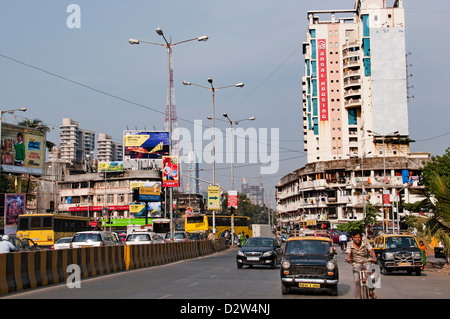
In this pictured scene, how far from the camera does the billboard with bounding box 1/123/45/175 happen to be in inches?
2108

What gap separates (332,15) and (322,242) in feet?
331

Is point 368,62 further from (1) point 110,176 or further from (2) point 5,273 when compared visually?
(2) point 5,273

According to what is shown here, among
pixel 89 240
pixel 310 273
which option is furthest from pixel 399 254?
pixel 89 240

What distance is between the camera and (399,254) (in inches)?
838

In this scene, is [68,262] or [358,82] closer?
[68,262]

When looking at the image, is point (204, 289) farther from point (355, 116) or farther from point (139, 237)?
point (355, 116)

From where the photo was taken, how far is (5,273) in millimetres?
14062

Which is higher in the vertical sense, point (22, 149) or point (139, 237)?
point (22, 149)

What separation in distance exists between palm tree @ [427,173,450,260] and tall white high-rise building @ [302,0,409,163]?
65.6m

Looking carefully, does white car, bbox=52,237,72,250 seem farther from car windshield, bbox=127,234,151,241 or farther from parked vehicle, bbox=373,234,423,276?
parked vehicle, bbox=373,234,423,276

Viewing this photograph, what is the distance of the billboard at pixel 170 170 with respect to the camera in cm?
2984

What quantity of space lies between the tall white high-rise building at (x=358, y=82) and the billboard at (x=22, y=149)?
2134 inches

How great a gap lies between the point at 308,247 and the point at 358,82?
8736 cm
